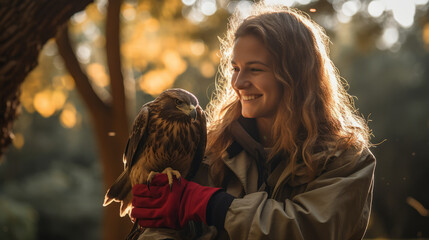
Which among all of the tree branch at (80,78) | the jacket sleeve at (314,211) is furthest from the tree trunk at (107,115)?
the jacket sleeve at (314,211)

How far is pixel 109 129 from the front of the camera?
505 centimetres

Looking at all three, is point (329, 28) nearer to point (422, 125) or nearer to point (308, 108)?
point (308, 108)

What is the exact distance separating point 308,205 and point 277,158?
0.29 meters

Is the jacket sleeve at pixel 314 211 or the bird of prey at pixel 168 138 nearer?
the jacket sleeve at pixel 314 211

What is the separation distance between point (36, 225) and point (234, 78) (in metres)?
9.64

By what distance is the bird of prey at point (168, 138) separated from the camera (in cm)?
196

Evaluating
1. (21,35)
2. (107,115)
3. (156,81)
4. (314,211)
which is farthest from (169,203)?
(156,81)

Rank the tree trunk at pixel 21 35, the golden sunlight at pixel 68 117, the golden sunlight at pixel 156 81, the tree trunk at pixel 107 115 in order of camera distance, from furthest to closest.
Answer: the golden sunlight at pixel 68 117 → the golden sunlight at pixel 156 81 → the tree trunk at pixel 107 115 → the tree trunk at pixel 21 35

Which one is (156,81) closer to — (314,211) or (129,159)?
(129,159)

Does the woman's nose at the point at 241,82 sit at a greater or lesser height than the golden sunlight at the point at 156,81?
greater

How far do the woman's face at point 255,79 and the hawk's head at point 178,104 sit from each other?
0.72ft

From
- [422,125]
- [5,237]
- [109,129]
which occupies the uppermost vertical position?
[109,129]

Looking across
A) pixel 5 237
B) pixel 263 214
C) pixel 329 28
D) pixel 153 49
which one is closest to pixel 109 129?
pixel 153 49

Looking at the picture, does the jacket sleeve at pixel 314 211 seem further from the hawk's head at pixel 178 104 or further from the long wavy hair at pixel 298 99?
the hawk's head at pixel 178 104
